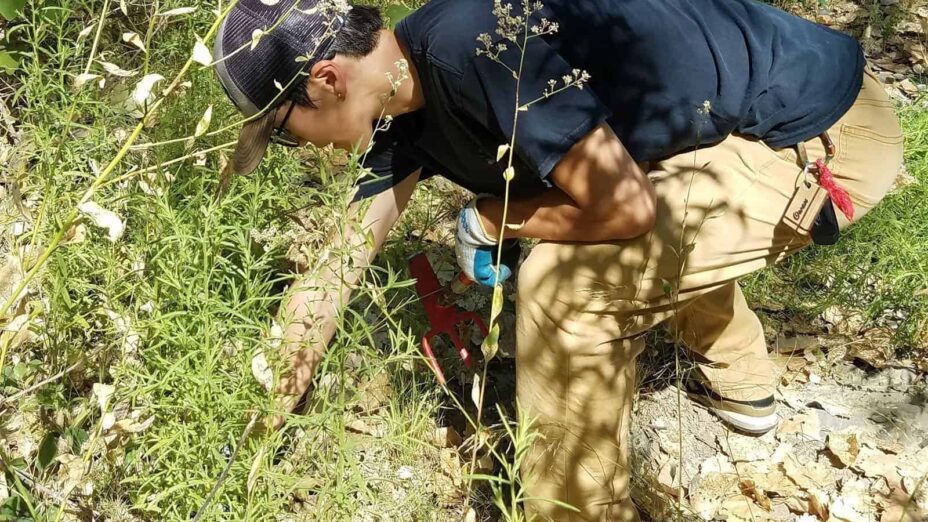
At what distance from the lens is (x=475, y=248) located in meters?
2.23

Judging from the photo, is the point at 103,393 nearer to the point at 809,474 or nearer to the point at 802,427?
the point at 809,474

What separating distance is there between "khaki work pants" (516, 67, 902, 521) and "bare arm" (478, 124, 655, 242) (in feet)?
0.21

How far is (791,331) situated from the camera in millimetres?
3119

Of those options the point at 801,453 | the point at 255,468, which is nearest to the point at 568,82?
the point at 255,468

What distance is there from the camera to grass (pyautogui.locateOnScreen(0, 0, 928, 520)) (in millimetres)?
1894

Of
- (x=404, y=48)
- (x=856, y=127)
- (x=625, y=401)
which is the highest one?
(x=404, y=48)

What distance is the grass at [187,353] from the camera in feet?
6.21

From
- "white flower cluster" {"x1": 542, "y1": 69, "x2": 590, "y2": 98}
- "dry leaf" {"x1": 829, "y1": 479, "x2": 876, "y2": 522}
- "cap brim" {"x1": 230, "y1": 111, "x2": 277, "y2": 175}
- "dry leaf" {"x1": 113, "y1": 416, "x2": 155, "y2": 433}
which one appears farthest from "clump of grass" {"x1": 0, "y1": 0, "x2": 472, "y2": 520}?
"dry leaf" {"x1": 829, "y1": 479, "x2": 876, "y2": 522}

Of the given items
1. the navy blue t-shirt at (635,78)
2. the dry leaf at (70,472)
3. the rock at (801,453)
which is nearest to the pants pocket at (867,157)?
the navy blue t-shirt at (635,78)

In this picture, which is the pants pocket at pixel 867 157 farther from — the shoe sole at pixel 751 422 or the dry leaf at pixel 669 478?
the dry leaf at pixel 669 478

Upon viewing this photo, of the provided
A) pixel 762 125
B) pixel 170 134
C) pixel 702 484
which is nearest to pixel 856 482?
pixel 702 484

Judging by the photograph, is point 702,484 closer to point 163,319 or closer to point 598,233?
point 598,233

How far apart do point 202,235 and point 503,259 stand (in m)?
0.83

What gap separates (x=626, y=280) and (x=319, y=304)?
0.79 metres
